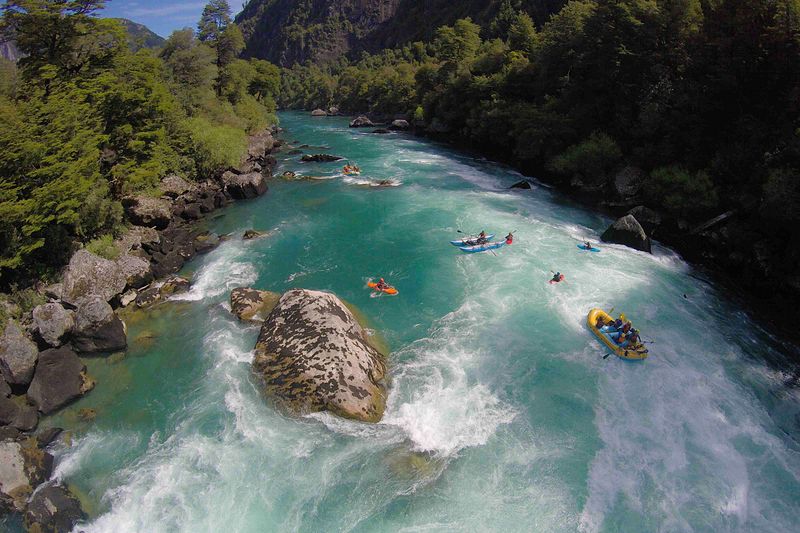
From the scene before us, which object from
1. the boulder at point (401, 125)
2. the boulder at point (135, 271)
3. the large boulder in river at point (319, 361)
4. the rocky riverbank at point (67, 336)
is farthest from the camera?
the boulder at point (401, 125)

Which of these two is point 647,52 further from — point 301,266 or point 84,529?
point 84,529

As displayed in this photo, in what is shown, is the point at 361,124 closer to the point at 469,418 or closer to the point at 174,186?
the point at 174,186

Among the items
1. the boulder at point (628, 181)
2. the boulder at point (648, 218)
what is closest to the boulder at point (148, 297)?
the boulder at point (648, 218)

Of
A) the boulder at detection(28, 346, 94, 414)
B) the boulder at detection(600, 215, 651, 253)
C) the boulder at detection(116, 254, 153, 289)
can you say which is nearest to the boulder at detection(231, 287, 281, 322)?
the boulder at detection(116, 254, 153, 289)

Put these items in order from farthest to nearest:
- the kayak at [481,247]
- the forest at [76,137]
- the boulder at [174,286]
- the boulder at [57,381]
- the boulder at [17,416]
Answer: the kayak at [481,247], the boulder at [174,286], the forest at [76,137], the boulder at [57,381], the boulder at [17,416]

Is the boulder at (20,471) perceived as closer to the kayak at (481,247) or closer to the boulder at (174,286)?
the boulder at (174,286)

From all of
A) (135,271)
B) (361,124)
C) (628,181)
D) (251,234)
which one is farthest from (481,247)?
(361,124)
